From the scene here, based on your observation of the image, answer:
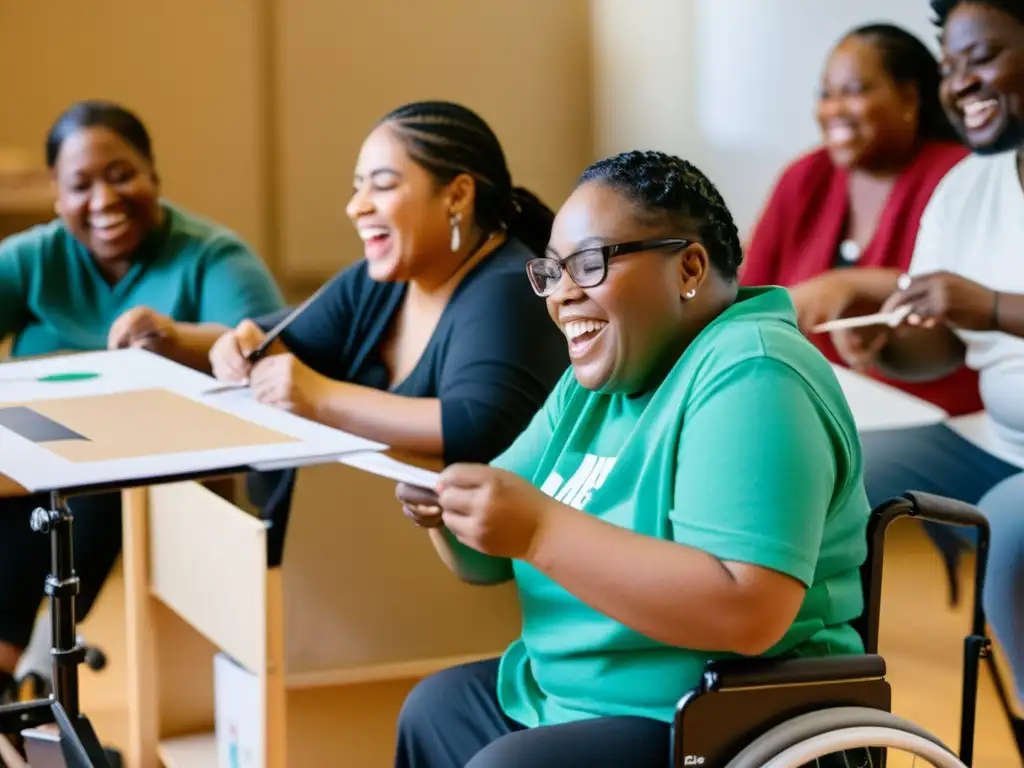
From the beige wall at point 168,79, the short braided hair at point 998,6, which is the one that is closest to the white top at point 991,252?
the short braided hair at point 998,6

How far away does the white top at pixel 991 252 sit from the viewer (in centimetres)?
203

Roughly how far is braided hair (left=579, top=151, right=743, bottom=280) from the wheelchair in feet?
1.16

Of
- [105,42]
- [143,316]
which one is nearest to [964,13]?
[143,316]

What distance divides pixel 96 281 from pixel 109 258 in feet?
0.17

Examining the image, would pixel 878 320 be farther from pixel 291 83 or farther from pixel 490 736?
pixel 291 83

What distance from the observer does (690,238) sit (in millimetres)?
1142

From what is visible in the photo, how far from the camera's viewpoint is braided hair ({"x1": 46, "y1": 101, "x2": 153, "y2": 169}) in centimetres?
245

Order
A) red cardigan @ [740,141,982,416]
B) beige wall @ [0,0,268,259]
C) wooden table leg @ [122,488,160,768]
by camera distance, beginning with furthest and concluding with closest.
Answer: beige wall @ [0,0,268,259] → red cardigan @ [740,141,982,416] → wooden table leg @ [122,488,160,768]

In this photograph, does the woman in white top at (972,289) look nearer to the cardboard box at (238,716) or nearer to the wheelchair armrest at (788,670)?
the wheelchair armrest at (788,670)

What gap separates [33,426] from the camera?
1.43 meters

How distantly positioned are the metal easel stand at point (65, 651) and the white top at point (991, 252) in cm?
137

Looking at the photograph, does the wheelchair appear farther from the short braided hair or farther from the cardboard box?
the short braided hair

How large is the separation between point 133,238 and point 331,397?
36.6 inches

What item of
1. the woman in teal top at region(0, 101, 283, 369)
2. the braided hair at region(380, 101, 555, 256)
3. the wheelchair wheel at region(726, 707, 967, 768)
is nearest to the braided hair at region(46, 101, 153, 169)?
the woman in teal top at region(0, 101, 283, 369)
